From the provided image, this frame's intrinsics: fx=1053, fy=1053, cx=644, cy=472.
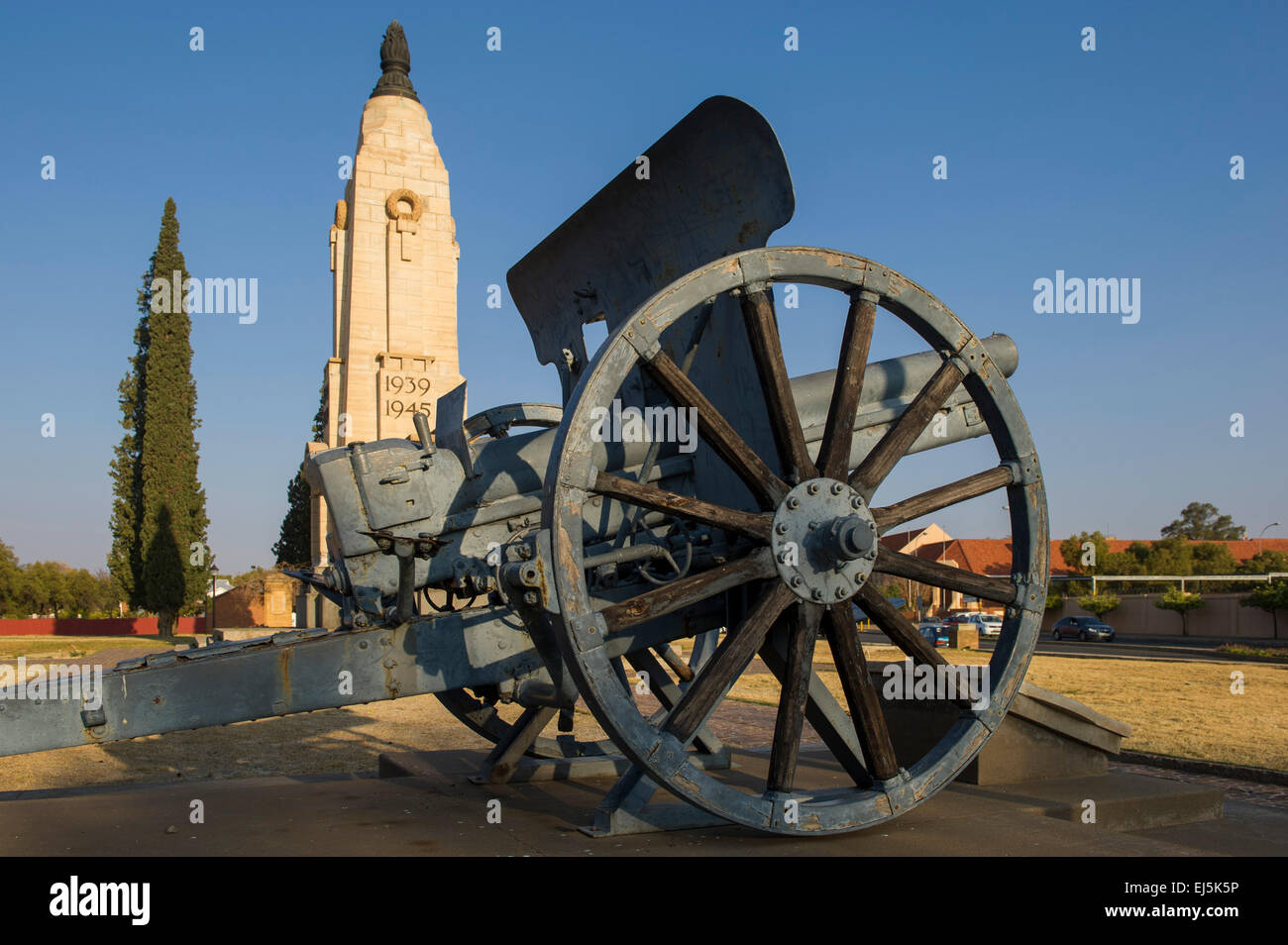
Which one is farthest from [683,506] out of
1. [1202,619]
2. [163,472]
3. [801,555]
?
[1202,619]

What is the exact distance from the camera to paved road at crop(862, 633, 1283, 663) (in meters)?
23.0

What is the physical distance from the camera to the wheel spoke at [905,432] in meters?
4.85

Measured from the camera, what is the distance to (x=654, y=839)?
4516 millimetres

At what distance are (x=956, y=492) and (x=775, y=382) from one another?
1166mm

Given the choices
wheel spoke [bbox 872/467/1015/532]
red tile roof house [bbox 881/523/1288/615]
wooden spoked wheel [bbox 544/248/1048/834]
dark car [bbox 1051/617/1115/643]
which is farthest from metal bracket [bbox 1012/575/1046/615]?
red tile roof house [bbox 881/523/1288/615]

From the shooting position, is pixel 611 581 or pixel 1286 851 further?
pixel 611 581

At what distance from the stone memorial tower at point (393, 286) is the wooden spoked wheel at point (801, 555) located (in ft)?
68.1

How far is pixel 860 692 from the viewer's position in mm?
4695

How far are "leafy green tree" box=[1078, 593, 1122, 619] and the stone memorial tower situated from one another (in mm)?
25759

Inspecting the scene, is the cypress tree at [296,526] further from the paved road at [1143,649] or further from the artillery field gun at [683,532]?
the artillery field gun at [683,532]

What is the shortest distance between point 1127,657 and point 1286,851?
1940 cm
